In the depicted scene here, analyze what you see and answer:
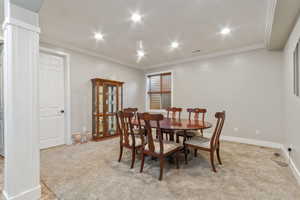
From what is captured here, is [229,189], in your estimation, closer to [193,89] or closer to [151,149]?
[151,149]

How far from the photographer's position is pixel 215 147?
7.64 ft

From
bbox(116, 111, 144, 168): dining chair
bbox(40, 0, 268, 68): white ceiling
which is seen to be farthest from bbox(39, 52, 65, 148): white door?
bbox(116, 111, 144, 168): dining chair

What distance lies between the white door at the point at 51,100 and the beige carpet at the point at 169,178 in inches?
24.1

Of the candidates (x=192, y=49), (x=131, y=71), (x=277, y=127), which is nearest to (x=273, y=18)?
(x=192, y=49)

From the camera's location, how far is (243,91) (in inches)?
148

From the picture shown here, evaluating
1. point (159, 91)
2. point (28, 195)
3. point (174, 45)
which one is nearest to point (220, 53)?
point (174, 45)

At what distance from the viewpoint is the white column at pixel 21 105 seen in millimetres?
1454

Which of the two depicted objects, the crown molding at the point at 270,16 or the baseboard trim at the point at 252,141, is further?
the baseboard trim at the point at 252,141

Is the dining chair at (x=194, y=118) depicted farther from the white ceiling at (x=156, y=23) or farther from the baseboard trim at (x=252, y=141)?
the white ceiling at (x=156, y=23)

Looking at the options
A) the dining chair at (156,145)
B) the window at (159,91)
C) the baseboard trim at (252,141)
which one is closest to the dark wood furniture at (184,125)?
the dining chair at (156,145)

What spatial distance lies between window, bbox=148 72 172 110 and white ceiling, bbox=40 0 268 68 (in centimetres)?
156

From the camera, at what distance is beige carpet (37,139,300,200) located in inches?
66.9

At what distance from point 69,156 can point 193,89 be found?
3.84 m

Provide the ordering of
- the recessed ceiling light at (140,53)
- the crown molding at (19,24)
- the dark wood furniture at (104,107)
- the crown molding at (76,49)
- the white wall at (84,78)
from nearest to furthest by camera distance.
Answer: the crown molding at (19,24) → the crown molding at (76,49) → the white wall at (84,78) → the dark wood furniture at (104,107) → the recessed ceiling light at (140,53)
